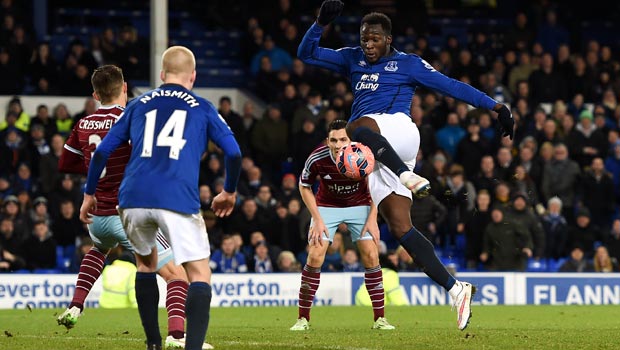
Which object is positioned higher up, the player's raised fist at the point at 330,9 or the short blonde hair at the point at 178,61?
the player's raised fist at the point at 330,9

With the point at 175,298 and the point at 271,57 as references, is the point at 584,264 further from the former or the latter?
the point at 175,298

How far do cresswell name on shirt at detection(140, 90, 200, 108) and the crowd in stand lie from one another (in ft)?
36.2

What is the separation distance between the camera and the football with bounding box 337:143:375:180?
36.6ft

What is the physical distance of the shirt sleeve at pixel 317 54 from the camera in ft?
35.5

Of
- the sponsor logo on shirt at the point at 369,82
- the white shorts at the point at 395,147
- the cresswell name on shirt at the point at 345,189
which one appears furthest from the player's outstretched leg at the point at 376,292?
the sponsor logo on shirt at the point at 369,82

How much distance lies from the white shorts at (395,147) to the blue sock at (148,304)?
243 cm

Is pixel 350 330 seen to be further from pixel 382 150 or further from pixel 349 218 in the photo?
pixel 382 150

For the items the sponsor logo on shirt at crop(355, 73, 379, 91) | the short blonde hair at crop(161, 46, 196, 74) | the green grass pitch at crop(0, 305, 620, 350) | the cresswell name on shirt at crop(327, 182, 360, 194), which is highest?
the short blonde hair at crop(161, 46, 196, 74)

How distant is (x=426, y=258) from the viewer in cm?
1009

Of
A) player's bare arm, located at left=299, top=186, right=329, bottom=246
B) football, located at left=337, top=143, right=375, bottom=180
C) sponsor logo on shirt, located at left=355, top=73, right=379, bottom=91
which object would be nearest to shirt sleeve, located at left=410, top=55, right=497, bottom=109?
sponsor logo on shirt, located at left=355, top=73, right=379, bottom=91

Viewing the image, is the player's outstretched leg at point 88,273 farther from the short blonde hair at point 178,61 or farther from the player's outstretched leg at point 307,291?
the short blonde hair at point 178,61

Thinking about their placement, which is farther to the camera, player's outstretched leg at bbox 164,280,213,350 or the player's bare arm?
the player's bare arm

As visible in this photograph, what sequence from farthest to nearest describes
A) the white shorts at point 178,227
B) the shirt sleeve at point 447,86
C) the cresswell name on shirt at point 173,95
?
the shirt sleeve at point 447,86 < the cresswell name on shirt at point 173,95 < the white shorts at point 178,227

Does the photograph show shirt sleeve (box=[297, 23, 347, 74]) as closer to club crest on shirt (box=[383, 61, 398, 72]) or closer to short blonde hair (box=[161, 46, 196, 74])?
club crest on shirt (box=[383, 61, 398, 72])
